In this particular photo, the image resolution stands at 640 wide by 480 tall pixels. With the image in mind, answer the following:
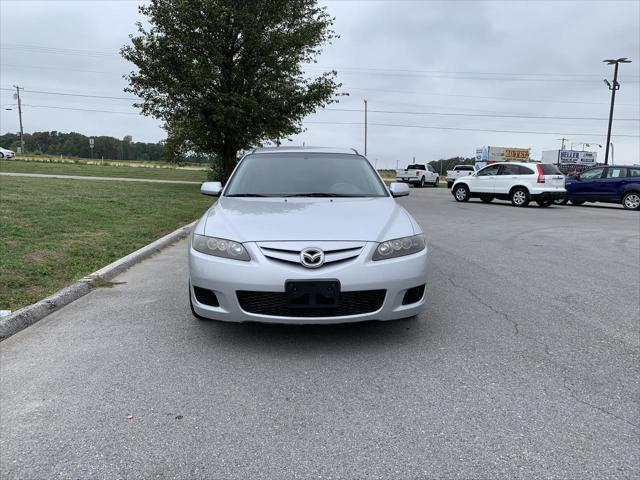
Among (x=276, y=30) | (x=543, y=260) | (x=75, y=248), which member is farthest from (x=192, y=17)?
(x=543, y=260)

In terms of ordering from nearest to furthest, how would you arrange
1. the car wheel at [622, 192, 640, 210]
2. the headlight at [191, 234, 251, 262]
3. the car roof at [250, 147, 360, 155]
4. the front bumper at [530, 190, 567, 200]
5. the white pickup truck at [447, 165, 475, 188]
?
the headlight at [191, 234, 251, 262] < the car roof at [250, 147, 360, 155] < the front bumper at [530, 190, 567, 200] < the car wheel at [622, 192, 640, 210] < the white pickup truck at [447, 165, 475, 188]

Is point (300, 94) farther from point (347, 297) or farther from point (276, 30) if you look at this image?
point (347, 297)

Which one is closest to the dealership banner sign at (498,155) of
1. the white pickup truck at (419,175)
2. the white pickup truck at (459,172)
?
the white pickup truck at (459,172)

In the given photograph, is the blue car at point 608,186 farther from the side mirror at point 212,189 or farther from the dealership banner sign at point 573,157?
the dealership banner sign at point 573,157

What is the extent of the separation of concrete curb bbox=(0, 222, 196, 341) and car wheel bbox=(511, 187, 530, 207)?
1539 cm

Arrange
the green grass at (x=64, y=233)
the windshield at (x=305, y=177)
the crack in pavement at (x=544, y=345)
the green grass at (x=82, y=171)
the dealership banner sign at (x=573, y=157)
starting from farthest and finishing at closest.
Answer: the dealership banner sign at (x=573, y=157) → the green grass at (x=82, y=171) → the green grass at (x=64, y=233) → the windshield at (x=305, y=177) → the crack in pavement at (x=544, y=345)

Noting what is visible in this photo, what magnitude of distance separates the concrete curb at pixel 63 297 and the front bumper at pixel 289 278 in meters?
1.70

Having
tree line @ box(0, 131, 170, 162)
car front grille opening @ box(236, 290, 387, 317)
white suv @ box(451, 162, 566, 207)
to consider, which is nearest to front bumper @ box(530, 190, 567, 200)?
white suv @ box(451, 162, 566, 207)

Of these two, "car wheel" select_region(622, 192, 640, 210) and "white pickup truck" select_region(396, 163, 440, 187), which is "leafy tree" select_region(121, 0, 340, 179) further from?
"white pickup truck" select_region(396, 163, 440, 187)

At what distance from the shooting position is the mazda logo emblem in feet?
11.7

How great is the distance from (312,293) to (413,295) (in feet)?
2.90

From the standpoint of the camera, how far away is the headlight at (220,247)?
3711 mm

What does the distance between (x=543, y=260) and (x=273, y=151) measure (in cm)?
470

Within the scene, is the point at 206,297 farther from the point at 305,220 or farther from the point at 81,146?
the point at 81,146
